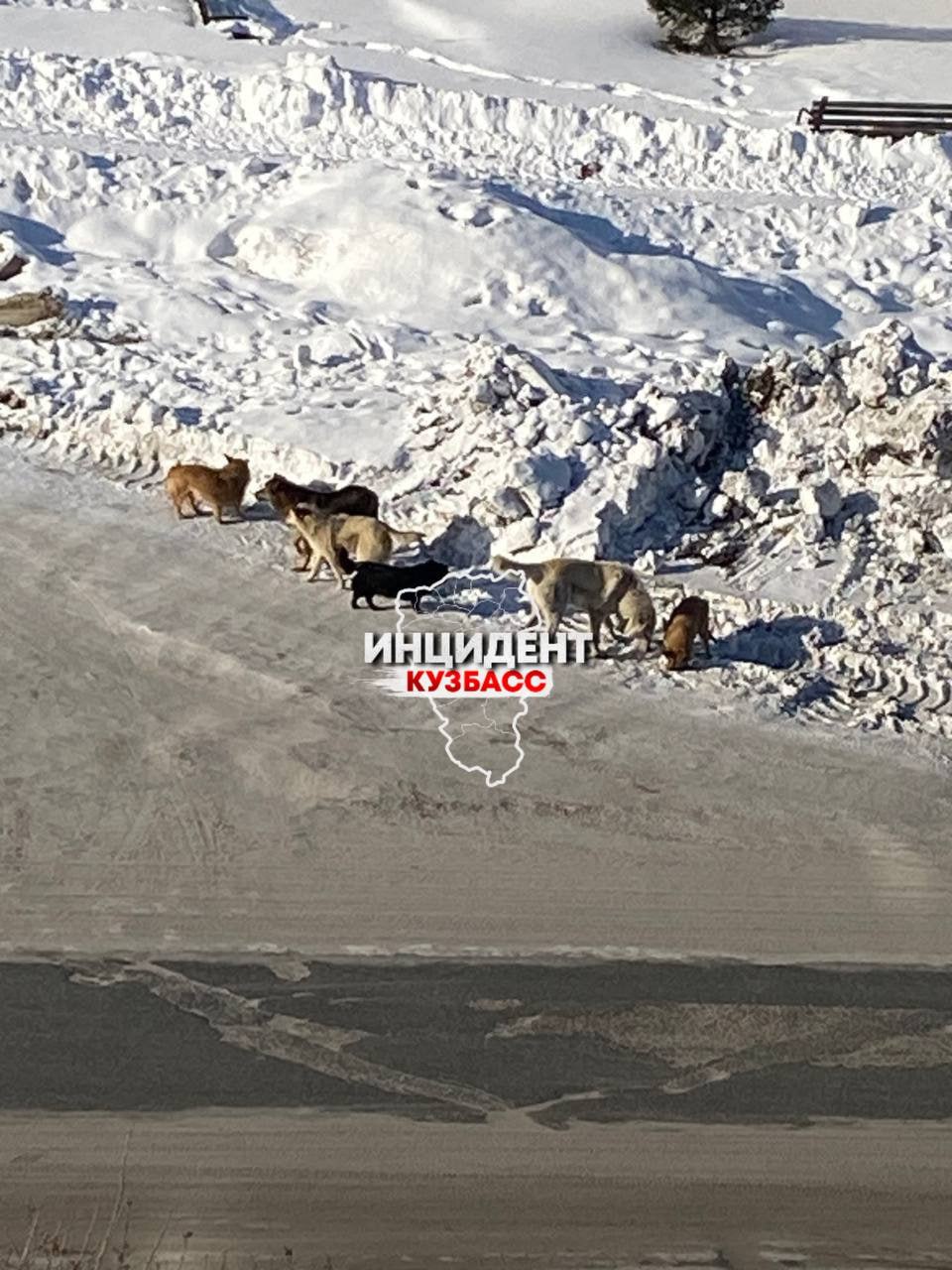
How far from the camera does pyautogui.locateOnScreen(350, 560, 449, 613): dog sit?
13.5 meters

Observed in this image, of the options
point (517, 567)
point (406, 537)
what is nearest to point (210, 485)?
point (406, 537)

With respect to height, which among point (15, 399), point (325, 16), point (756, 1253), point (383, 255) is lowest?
point (756, 1253)

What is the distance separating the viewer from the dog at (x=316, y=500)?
14.3 metres

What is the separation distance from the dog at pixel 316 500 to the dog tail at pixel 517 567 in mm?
1184

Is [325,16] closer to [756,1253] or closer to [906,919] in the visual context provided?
[906,919]

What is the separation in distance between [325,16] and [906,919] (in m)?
20.8

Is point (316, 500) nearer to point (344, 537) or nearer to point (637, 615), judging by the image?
point (344, 537)

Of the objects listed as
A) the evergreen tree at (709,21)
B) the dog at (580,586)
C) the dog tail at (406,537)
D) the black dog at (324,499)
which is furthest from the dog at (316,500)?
the evergreen tree at (709,21)

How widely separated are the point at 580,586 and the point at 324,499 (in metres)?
2.57

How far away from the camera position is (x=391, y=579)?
13.5 meters

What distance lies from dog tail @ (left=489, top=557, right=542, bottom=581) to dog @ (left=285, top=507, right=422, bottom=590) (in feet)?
2.97

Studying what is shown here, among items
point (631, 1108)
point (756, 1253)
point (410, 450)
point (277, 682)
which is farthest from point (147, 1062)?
point (410, 450)

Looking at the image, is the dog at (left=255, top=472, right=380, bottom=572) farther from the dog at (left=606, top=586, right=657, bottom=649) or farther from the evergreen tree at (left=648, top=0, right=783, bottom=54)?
the evergreen tree at (left=648, top=0, right=783, bottom=54)

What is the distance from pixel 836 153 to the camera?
22.8 metres
